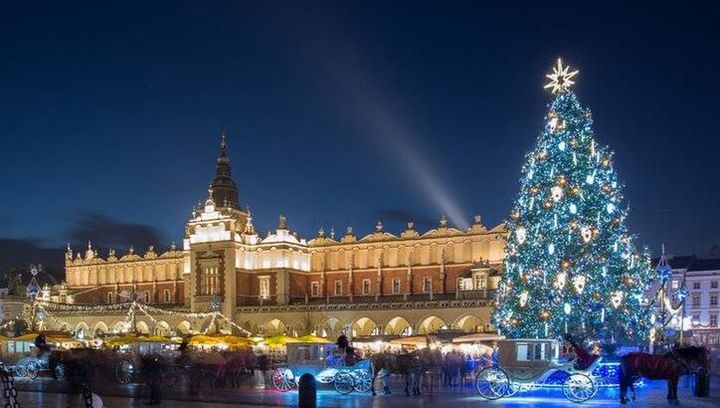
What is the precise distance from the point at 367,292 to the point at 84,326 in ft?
93.2

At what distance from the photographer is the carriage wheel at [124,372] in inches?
1369

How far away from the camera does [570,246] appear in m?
32.1

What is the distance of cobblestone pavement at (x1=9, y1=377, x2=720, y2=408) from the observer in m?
23.4

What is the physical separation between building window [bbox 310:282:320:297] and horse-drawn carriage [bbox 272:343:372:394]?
52388 mm

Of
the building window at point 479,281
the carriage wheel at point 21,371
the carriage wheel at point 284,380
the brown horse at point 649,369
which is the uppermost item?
the building window at point 479,281

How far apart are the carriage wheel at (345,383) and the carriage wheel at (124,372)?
→ 11.0 m

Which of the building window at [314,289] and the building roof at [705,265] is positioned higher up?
the building roof at [705,265]

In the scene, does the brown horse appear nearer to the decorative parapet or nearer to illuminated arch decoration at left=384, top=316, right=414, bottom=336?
the decorative parapet

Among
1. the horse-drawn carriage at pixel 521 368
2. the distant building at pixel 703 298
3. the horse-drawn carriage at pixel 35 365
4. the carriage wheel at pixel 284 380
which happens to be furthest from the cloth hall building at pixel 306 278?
the horse-drawn carriage at pixel 521 368

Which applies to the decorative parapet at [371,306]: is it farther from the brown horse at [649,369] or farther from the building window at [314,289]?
the brown horse at [649,369]

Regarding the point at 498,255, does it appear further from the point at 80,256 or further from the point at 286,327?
the point at 80,256

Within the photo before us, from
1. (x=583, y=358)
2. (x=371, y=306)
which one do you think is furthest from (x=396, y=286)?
(x=583, y=358)

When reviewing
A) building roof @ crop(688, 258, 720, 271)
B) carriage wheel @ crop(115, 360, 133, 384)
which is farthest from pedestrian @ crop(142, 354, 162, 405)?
building roof @ crop(688, 258, 720, 271)

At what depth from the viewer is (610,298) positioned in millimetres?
31641
